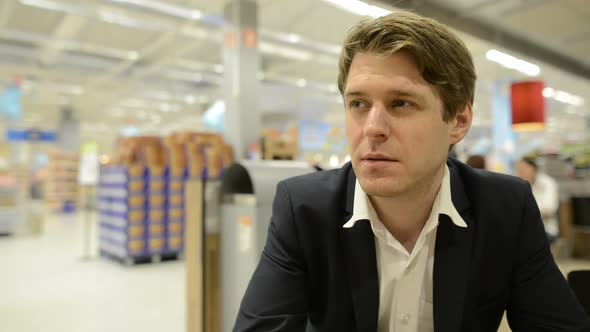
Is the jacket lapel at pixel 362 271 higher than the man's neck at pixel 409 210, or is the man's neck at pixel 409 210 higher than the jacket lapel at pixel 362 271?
the man's neck at pixel 409 210

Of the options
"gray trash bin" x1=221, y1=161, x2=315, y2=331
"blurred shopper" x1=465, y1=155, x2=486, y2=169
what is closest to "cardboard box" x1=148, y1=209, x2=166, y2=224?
"gray trash bin" x1=221, y1=161, x2=315, y2=331

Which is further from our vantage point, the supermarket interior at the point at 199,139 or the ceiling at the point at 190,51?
the ceiling at the point at 190,51

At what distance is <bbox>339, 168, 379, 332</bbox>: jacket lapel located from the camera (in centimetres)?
95

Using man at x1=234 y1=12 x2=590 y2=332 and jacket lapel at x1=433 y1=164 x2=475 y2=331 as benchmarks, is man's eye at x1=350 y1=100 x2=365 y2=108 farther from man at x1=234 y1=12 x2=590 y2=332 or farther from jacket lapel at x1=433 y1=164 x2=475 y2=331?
jacket lapel at x1=433 y1=164 x2=475 y2=331

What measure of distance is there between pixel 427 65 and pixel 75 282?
5.15 metres

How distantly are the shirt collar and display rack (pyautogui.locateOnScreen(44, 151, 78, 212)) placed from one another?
18.1 meters

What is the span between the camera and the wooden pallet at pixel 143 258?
228 inches

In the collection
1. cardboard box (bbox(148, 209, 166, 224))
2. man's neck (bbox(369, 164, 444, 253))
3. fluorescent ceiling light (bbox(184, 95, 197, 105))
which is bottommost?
cardboard box (bbox(148, 209, 166, 224))

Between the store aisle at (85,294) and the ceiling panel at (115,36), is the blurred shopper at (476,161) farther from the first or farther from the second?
the ceiling panel at (115,36)

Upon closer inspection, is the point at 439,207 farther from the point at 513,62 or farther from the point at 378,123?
the point at 513,62

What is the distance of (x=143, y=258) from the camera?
234 inches

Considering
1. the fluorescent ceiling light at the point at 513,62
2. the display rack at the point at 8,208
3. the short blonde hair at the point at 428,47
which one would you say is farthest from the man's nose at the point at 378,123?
the display rack at the point at 8,208

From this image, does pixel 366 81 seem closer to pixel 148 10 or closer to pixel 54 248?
pixel 148 10

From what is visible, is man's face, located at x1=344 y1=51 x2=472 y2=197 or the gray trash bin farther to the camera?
the gray trash bin
